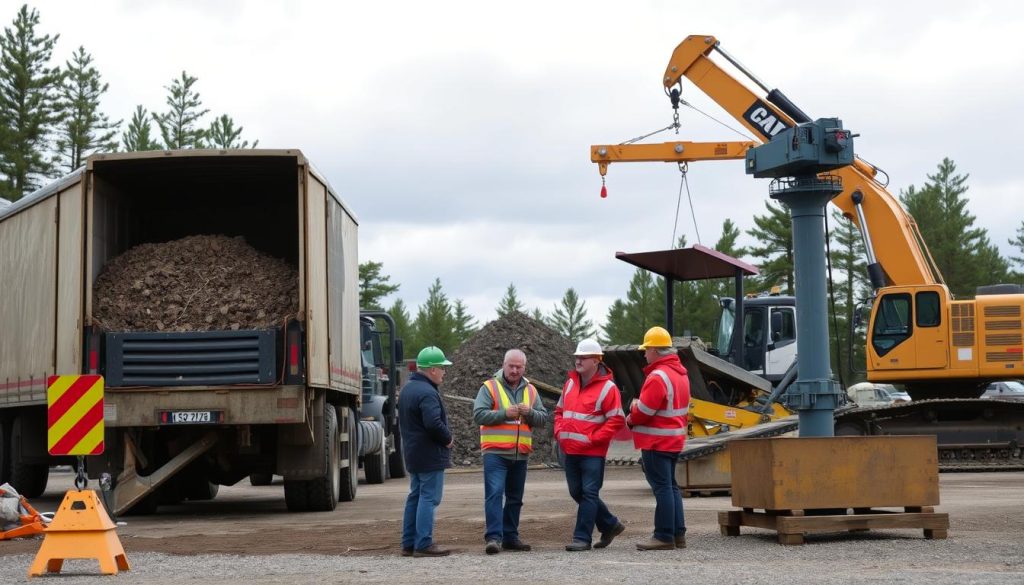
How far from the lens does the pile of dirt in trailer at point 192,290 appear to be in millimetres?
15312

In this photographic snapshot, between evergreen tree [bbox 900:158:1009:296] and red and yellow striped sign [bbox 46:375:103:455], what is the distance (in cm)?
6080

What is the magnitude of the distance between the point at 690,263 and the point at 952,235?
53234 millimetres

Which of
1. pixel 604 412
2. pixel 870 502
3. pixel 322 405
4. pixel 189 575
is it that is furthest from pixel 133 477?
pixel 870 502

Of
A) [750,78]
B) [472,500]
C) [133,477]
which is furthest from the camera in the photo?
[750,78]

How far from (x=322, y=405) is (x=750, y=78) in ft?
39.8

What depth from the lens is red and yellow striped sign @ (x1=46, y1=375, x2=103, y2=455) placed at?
37.0 ft

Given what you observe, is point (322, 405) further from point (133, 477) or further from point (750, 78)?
point (750, 78)

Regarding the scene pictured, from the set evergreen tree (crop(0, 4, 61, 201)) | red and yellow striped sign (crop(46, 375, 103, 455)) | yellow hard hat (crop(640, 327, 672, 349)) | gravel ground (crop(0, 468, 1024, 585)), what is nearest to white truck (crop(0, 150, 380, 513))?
gravel ground (crop(0, 468, 1024, 585))

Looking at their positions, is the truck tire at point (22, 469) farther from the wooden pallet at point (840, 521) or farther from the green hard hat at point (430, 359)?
the wooden pallet at point (840, 521)

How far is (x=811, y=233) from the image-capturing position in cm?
1423

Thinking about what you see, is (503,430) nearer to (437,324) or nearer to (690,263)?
(690,263)

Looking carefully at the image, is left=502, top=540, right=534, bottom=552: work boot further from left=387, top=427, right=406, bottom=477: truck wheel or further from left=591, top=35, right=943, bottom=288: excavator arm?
left=387, top=427, right=406, bottom=477: truck wheel

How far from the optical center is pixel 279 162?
15898 mm

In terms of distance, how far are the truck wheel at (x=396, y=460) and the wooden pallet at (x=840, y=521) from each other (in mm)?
15696
